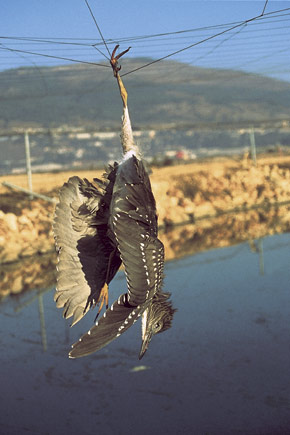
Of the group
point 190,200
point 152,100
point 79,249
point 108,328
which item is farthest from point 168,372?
point 152,100

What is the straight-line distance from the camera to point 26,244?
1455 cm

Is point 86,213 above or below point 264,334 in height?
above

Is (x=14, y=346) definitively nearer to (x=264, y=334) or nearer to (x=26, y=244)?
(x=264, y=334)

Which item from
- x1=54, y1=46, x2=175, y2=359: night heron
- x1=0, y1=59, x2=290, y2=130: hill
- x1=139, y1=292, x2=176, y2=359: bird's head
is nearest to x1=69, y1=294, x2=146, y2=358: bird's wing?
x1=54, y1=46, x2=175, y2=359: night heron

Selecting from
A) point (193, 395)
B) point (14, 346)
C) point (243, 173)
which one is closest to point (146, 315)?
point (193, 395)

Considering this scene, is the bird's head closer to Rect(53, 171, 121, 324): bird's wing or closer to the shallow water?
Rect(53, 171, 121, 324): bird's wing

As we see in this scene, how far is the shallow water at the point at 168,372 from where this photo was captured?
5.83m

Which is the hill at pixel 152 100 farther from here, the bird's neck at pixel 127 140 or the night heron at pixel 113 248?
the bird's neck at pixel 127 140

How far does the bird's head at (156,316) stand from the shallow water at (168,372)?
235 cm

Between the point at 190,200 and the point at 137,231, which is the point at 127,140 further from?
the point at 190,200

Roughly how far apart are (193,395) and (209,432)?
877mm

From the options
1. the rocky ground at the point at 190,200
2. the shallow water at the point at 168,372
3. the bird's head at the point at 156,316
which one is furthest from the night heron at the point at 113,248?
the rocky ground at the point at 190,200

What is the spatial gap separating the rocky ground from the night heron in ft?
34.9

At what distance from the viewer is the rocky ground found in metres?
14.7
